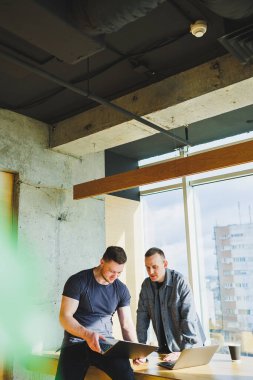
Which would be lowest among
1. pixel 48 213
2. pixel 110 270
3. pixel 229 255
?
pixel 110 270

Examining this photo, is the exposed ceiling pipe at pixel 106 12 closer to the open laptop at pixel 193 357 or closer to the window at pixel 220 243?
the open laptop at pixel 193 357

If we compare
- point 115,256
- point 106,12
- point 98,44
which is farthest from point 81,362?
point 106,12

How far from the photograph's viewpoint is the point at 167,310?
134 inches

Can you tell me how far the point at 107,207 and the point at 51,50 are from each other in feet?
10.4

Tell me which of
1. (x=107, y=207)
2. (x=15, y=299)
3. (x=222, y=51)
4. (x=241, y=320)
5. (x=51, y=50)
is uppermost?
(x=222, y=51)

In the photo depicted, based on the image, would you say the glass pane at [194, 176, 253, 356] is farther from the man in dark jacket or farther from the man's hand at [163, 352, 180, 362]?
the man's hand at [163, 352, 180, 362]

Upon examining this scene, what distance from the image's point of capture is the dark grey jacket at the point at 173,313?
323 centimetres

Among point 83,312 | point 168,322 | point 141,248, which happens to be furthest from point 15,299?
point 141,248

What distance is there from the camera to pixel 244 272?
5.31 m

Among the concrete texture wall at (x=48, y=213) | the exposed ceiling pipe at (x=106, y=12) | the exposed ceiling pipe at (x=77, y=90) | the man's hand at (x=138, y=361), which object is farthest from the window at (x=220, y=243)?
the exposed ceiling pipe at (x=106, y=12)

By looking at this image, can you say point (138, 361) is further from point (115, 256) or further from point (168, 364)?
point (115, 256)

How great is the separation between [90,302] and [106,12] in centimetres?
211

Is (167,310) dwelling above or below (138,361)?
above

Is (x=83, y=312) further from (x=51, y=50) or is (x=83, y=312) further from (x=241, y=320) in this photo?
(x=241, y=320)
